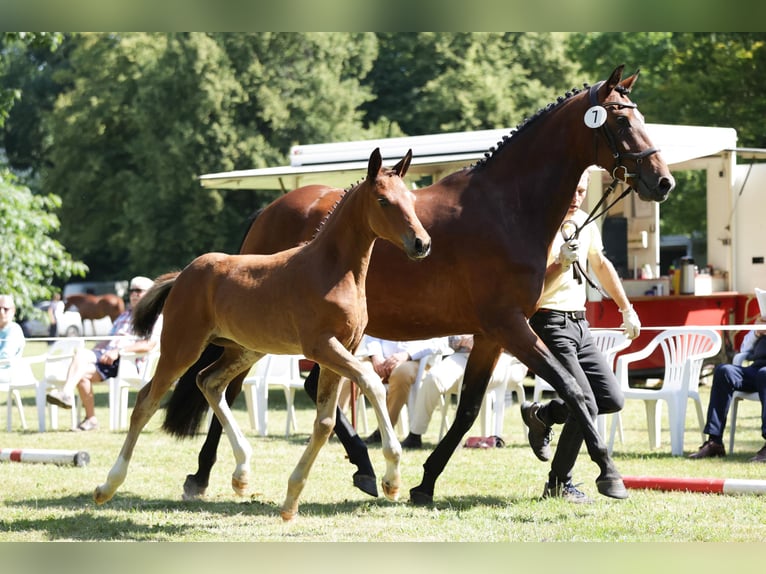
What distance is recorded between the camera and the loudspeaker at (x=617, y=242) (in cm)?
1366

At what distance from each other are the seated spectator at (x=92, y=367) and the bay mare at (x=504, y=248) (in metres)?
4.64

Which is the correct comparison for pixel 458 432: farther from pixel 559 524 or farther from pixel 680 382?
pixel 680 382

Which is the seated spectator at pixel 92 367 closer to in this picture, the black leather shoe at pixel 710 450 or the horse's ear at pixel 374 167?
the black leather shoe at pixel 710 450

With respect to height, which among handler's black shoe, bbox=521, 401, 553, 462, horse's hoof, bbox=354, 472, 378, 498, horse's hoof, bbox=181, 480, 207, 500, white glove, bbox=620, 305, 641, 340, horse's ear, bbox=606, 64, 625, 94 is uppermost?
horse's ear, bbox=606, 64, 625, 94

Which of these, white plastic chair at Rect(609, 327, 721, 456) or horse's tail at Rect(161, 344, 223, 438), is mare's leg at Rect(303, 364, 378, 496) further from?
white plastic chair at Rect(609, 327, 721, 456)

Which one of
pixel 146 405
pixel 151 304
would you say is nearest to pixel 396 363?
pixel 151 304

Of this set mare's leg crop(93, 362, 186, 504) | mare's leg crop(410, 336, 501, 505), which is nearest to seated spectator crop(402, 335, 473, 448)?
mare's leg crop(410, 336, 501, 505)

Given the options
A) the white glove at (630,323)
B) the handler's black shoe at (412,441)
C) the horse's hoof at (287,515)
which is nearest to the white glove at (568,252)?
the white glove at (630,323)

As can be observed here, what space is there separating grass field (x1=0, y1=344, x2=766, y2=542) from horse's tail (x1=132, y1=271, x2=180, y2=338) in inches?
29.1

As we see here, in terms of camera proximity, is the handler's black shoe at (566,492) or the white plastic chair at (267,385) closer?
the handler's black shoe at (566,492)

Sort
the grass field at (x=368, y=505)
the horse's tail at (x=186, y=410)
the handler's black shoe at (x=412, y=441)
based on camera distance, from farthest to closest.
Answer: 1. the handler's black shoe at (x=412, y=441)
2. the horse's tail at (x=186, y=410)
3. the grass field at (x=368, y=505)

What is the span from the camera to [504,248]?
18.7 ft

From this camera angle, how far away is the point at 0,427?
37.1 feet

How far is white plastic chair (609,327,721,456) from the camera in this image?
331 inches
